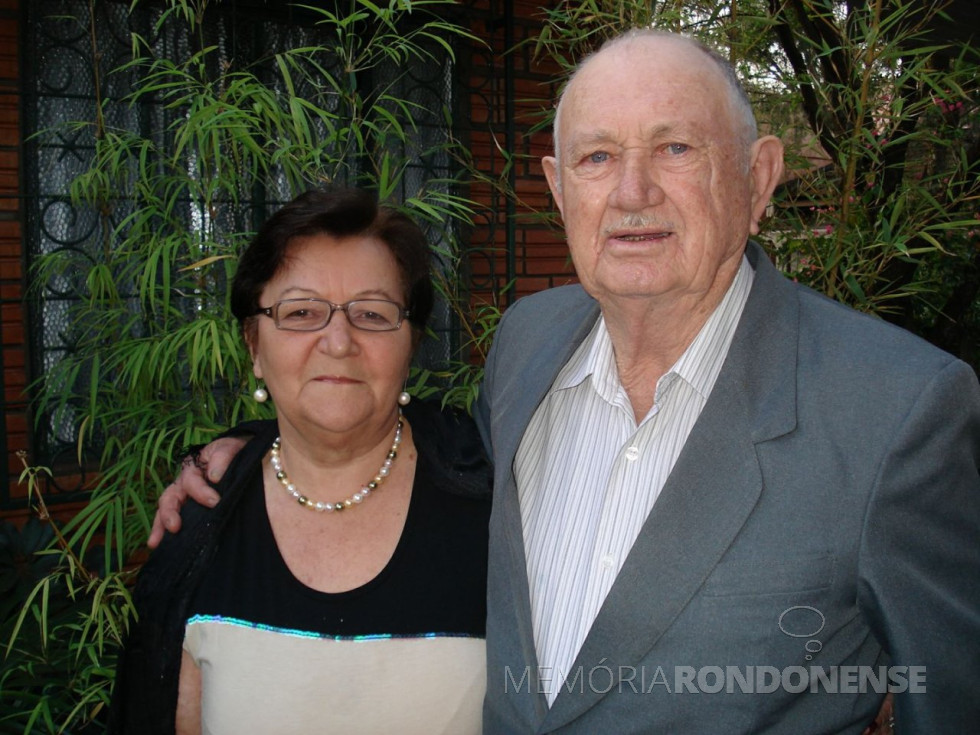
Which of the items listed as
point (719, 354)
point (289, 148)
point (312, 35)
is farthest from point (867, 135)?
point (312, 35)

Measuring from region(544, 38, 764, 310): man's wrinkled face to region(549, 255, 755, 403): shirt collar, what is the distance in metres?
0.05

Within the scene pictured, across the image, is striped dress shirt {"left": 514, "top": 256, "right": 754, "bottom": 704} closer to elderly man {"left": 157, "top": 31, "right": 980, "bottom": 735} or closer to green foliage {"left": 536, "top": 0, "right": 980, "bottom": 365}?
elderly man {"left": 157, "top": 31, "right": 980, "bottom": 735}

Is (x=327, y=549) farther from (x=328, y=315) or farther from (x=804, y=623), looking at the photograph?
(x=804, y=623)

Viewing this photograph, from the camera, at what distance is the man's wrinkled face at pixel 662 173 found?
159 cm

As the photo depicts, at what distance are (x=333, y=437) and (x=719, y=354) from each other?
0.85 m

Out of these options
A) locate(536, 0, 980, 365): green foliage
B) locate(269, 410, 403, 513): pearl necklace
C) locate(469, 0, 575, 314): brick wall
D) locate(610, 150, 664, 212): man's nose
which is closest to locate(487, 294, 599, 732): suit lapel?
locate(269, 410, 403, 513): pearl necklace

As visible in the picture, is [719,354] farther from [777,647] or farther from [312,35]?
[312,35]

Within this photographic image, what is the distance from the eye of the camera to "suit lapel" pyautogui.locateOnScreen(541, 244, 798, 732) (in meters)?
1.39

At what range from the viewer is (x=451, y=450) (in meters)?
1.98

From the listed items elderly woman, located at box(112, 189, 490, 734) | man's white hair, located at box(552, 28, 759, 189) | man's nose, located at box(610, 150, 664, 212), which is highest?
man's white hair, located at box(552, 28, 759, 189)

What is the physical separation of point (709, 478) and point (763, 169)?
702 millimetres

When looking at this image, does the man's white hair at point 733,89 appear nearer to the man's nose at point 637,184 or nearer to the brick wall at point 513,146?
the man's nose at point 637,184

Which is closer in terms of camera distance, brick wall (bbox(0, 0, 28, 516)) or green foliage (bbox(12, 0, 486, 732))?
green foliage (bbox(12, 0, 486, 732))

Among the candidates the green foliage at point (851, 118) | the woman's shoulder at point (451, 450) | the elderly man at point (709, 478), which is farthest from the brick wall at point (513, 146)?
the elderly man at point (709, 478)
